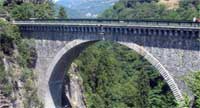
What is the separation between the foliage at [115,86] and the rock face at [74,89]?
1869mm

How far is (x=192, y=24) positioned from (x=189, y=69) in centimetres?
357

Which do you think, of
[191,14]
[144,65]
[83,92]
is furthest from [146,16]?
[83,92]

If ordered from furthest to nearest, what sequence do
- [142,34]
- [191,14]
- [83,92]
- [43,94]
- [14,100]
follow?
[191,14] < [83,92] < [43,94] < [14,100] < [142,34]

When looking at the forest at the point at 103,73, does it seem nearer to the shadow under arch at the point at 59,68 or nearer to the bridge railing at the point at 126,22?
the shadow under arch at the point at 59,68

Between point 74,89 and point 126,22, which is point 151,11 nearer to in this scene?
point 74,89

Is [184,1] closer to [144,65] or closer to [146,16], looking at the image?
[146,16]

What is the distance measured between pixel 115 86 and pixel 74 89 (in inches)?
565

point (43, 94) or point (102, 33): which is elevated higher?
point (102, 33)

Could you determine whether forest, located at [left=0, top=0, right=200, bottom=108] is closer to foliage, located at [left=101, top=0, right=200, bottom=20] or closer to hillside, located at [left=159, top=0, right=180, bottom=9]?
foliage, located at [left=101, top=0, right=200, bottom=20]

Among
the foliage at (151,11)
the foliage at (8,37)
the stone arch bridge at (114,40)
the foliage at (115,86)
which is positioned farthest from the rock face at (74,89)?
the foliage at (151,11)

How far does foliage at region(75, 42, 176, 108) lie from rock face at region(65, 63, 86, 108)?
187 centimetres

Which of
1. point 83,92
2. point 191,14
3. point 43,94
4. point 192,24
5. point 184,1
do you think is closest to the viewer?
point 192,24

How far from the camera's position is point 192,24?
129 ft

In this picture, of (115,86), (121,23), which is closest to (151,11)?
(115,86)
